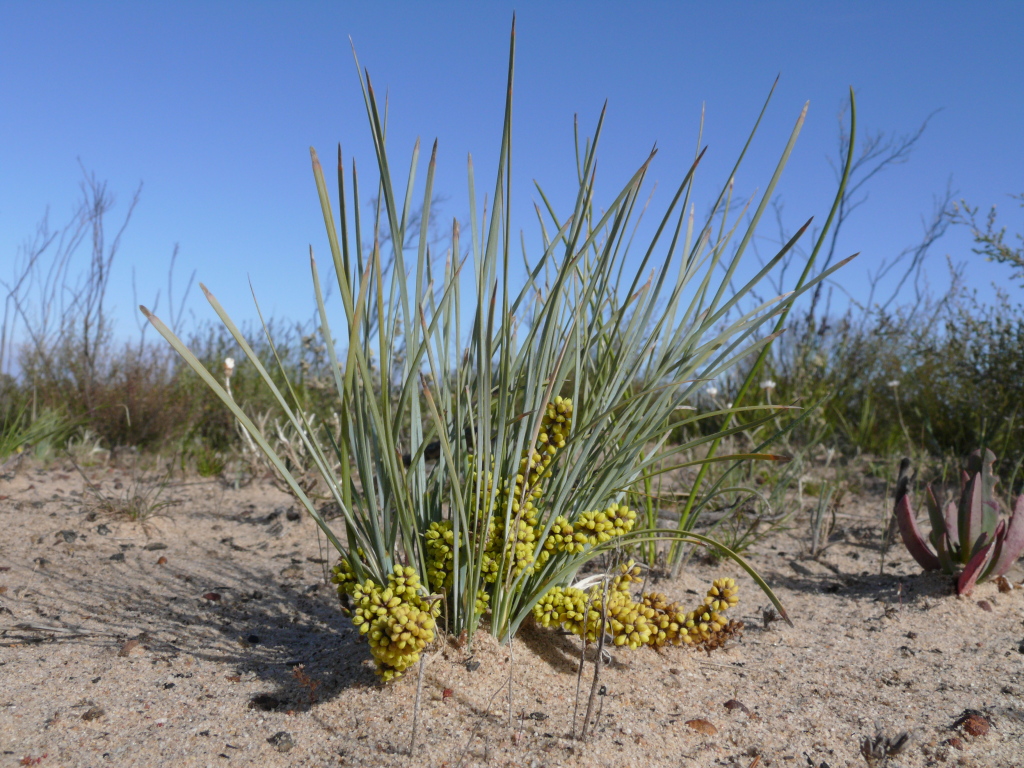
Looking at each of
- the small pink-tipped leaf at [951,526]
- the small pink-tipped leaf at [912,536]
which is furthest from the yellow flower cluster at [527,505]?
the small pink-tipped leaf at [951,526]

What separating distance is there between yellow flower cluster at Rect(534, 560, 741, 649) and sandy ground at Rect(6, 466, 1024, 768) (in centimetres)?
10

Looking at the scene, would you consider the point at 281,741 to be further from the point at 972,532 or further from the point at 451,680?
the point at 972,532

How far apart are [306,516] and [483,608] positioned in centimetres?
178

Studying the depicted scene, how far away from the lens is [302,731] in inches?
50.3

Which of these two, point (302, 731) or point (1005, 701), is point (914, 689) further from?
point (302, 731)

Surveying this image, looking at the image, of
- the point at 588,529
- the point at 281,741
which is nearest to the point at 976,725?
the point at 588,529

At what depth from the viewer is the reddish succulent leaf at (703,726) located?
1325 millimetres

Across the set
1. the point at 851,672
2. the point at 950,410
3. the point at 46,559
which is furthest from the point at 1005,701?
the point at 950,410

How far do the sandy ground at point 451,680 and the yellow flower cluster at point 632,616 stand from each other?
0.10m

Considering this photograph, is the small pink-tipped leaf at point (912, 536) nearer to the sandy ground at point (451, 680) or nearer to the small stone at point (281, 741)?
the sandy ground at point (451, 680)

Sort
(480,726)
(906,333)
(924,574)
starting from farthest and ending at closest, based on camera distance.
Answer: (906,333) < (924,574) < (480,726)

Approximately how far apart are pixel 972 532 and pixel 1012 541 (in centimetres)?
11

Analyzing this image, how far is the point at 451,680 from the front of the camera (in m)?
1.38

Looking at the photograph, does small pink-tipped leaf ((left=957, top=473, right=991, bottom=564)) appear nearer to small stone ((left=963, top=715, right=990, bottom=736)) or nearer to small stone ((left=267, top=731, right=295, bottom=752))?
small stone ((left=963, top=715, right=990, bottom=736))
